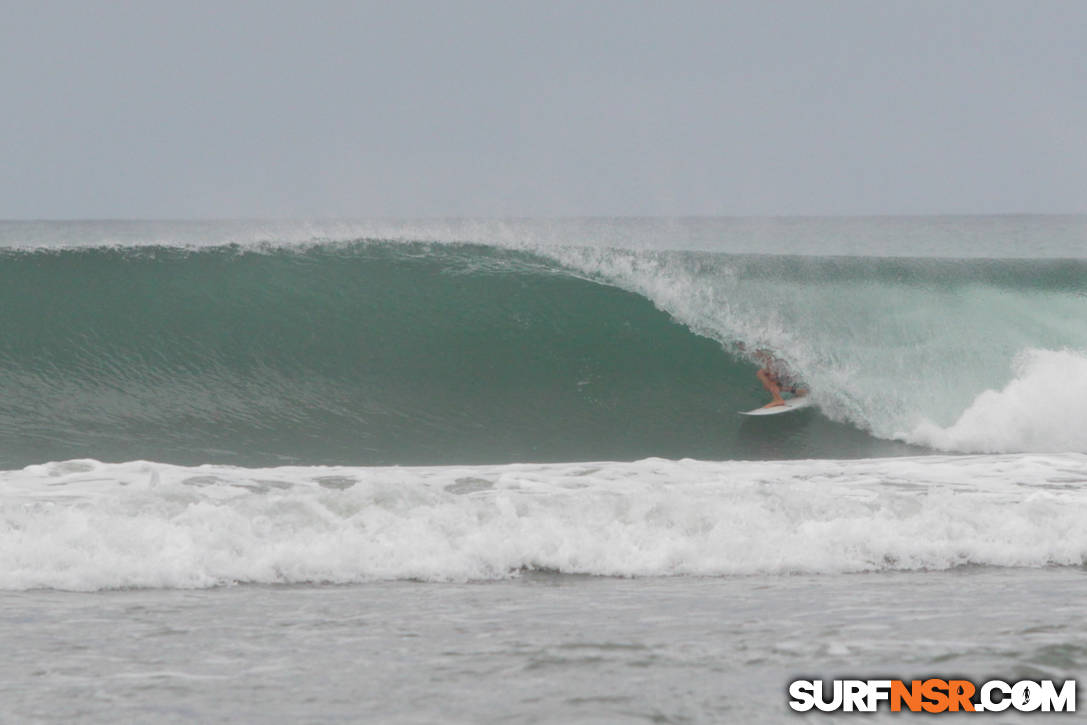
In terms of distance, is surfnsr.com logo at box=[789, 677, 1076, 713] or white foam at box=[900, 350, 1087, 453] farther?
white foam at box=[900, 350, 1087, 453]

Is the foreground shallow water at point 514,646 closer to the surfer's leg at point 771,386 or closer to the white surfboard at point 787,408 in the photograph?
the white surfboard at point 787,408

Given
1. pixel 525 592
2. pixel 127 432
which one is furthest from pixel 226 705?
pixel 127 432

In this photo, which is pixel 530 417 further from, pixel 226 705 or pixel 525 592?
pixel 226 705

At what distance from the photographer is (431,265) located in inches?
504

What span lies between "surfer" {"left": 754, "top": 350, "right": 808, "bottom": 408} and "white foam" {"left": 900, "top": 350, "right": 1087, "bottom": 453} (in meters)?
1.21

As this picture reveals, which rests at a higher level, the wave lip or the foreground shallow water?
the wave lip

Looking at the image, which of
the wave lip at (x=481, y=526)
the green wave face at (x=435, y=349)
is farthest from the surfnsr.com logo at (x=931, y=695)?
the green wave face at (x=435, y=349)

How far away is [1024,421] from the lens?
32.7 ft

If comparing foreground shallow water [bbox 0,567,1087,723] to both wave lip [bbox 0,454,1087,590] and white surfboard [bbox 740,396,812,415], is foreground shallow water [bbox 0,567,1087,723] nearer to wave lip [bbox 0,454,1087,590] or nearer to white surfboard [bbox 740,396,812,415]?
wave lip [bbox 0,454,1087,590]

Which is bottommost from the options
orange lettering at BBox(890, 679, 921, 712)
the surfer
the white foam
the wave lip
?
orange lettering at BBox(890, 679, 921, 712)

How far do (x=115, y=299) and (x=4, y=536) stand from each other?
6.96 metres

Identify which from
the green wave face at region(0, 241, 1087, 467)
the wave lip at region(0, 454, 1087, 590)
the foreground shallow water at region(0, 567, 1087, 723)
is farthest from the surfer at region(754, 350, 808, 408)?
the foreground shallow water at region(0, 567, 1087, 723)

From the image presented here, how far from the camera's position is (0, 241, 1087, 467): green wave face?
31.4ft

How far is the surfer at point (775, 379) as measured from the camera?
10.4 metres
